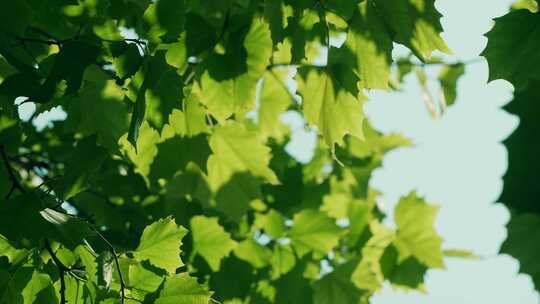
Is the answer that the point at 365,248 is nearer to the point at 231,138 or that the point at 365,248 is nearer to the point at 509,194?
the point at 231,138

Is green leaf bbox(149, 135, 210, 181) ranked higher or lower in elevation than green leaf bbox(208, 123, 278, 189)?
higher

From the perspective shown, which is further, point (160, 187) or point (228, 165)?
point (160, 187)

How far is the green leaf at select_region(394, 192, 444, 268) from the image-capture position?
3.79 metres

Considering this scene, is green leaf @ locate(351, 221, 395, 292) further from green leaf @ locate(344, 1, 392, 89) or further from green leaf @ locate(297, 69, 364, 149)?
green leaf @ locate(344, 1, 392, 89)

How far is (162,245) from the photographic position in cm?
212

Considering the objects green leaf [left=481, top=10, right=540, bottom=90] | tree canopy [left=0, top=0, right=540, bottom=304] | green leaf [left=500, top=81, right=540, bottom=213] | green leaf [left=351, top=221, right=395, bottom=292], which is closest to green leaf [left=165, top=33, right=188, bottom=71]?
tree canopy [left=0, top=0, right=540, bottom=304]

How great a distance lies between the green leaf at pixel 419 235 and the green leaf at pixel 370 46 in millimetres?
1747

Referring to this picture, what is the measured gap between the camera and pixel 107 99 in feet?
9.11

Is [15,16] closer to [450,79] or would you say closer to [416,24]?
[416,24]

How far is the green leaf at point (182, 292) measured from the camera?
197 centimetres

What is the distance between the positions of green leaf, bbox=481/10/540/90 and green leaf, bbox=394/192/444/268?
1882mm

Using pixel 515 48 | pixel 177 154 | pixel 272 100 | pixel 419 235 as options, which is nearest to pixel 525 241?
pixel 515 48

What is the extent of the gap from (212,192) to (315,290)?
717 millimetres

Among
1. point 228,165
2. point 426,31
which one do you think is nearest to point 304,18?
point 426,31
